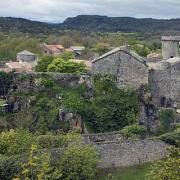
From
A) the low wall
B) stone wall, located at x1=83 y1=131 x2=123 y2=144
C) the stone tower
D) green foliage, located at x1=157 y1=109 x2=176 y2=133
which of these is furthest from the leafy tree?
the stone tower

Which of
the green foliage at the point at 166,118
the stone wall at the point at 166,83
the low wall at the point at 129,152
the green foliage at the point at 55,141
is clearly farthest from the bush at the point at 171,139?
the stone wall at the point at 166,83

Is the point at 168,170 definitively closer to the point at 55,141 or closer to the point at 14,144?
the point at 55,141

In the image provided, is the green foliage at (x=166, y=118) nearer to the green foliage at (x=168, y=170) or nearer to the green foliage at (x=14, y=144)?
the green foliage at (x=14, y=144)

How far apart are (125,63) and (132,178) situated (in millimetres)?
13437

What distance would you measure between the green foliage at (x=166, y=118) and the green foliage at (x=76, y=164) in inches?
426

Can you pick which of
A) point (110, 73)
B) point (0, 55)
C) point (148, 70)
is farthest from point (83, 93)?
point (0, 55)

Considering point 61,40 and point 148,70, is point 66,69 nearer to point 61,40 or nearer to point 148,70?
point 148,70

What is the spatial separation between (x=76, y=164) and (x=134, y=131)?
8335 mm

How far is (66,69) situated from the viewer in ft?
157

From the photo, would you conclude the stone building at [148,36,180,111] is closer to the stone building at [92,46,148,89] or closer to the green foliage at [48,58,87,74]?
the stone building at [92,46,148,89]

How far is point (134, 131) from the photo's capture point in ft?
124

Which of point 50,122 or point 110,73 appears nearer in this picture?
point 50,122

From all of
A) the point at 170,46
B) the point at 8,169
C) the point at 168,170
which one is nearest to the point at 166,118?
the point at 170,46

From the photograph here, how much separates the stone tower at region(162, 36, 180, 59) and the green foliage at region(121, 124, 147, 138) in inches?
552
